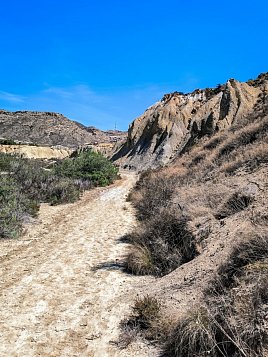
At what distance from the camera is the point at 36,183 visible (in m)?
17.6

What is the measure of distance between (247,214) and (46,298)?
4158 millimetres

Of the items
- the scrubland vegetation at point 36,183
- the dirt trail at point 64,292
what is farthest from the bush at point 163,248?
the scrubland vegetation at point 36,183

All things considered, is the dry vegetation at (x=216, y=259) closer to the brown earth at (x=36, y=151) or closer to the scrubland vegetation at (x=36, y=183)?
the scrubland vegetation at (x=36, y=183)

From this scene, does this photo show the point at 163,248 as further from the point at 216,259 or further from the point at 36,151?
the point at 36,151

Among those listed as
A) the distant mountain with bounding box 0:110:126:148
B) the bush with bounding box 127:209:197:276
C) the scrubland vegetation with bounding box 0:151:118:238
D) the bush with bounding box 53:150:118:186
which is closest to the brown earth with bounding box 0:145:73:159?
the distant mountain with bounding box 0:110:126:148

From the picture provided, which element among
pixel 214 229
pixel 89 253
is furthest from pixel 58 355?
pixel 89 253

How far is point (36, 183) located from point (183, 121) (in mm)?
28289

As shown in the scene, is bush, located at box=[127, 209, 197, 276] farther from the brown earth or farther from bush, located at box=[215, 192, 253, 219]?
the brown earth

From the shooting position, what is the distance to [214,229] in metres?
7.27

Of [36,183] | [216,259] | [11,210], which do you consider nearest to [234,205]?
[216,259]

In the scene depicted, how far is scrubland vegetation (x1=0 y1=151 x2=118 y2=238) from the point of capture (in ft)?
37.6

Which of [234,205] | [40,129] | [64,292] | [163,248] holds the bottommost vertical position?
[64,292]

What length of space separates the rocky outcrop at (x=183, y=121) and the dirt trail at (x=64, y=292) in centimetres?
2324

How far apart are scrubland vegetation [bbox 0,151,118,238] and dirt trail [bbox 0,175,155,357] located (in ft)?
2.65
